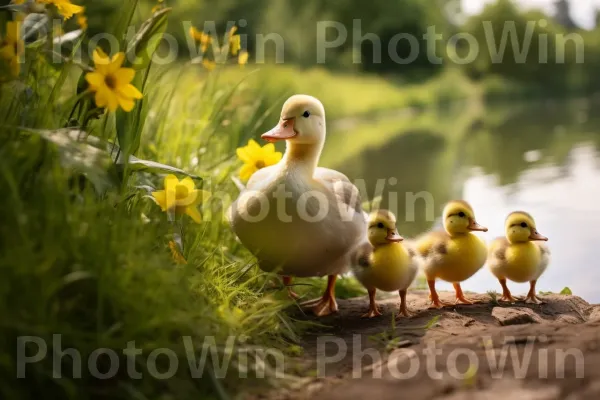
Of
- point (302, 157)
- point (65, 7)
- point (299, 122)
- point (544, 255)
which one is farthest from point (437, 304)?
point (65, 7)

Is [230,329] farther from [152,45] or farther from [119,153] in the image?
[152,45]

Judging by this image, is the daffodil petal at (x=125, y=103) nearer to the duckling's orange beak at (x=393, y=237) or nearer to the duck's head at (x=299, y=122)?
the duck's head at (x=299, y=122)

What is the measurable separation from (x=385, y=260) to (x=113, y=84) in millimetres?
1086

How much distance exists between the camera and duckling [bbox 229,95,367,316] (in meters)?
2.28

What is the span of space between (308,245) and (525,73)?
14722 millimetres

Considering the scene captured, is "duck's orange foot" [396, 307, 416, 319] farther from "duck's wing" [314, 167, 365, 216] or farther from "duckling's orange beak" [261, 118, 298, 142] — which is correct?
"duckling's orange beak" [261, 118, 298, 142]

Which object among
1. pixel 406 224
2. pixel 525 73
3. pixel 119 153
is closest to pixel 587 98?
pixel 525 73

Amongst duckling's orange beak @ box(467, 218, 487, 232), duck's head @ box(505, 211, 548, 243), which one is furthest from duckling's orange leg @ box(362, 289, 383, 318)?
duck's head @ box(505, 211, 548, 243)

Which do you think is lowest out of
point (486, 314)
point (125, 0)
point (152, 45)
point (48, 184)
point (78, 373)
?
point (486, 314)

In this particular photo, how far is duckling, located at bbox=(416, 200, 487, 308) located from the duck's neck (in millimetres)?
525

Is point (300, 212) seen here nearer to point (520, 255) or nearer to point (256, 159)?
point (256, 159)

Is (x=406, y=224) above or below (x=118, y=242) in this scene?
below

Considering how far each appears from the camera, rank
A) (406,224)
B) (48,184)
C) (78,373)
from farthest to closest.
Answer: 1. (406,224)
2. (48,184)
3. (78,373)

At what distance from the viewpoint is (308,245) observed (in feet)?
7.50
